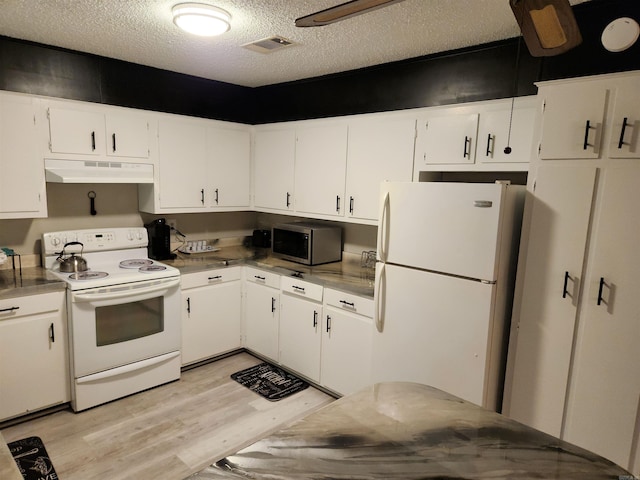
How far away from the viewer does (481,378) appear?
2.19 meters

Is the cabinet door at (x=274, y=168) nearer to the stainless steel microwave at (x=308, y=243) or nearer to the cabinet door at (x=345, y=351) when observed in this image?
the stainless steel microwave at (x=308, y=243)

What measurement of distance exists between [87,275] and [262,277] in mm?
1314

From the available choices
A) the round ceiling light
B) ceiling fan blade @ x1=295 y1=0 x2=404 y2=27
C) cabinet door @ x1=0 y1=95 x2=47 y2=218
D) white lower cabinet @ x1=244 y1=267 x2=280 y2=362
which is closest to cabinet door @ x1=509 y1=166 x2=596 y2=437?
the round ceiling light

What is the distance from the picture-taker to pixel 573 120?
6.40 feet

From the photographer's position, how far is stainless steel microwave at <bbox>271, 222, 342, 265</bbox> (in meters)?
3.43

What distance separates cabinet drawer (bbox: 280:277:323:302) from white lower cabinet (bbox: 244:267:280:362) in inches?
4.0

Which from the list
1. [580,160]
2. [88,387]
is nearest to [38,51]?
[88,387]

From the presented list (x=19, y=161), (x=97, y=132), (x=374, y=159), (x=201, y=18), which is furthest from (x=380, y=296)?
(x=19, y=161)

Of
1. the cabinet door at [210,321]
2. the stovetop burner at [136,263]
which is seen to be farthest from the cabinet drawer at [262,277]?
Answer: the stovetop burner at [136,263]

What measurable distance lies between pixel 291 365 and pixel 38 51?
2.91m

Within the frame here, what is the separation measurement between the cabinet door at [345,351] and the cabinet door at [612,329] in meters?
1.24

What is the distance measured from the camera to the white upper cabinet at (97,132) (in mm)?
2855

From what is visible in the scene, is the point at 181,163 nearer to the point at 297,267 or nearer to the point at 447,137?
the point at 297,267

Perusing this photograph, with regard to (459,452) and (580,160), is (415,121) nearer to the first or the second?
(580,160)
